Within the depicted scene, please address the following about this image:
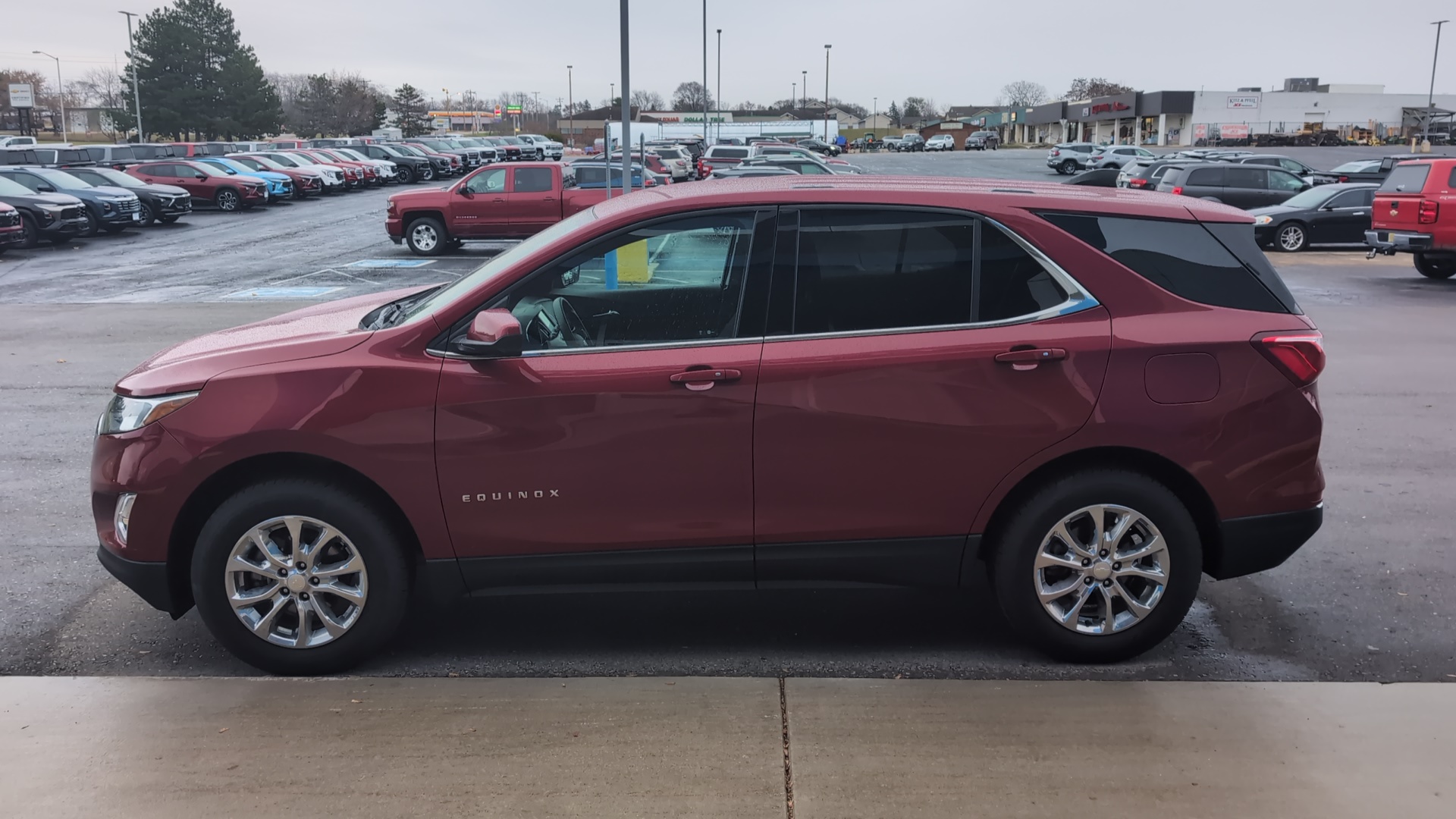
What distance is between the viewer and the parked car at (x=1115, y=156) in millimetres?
48678

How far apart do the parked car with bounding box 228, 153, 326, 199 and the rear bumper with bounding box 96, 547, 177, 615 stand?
115 ft

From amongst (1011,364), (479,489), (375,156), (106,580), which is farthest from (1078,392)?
(375,156)

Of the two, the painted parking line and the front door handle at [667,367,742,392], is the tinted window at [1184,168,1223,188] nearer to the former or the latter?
the painted parking line

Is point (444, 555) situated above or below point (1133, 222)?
below

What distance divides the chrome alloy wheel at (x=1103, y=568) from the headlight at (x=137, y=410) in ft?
10.1

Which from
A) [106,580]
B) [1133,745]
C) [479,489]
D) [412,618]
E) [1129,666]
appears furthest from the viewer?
[106,580]

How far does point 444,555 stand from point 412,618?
0.84 meters

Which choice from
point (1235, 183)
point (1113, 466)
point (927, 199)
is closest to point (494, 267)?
point (927, 199)

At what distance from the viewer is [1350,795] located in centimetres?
319

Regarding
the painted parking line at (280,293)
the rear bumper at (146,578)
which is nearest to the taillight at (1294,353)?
the rear bumper at (146,578)

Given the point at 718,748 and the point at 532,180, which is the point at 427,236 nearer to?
the point at 532,180

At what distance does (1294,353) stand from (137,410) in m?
4.13

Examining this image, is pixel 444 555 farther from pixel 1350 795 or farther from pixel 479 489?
pixel 1350 795

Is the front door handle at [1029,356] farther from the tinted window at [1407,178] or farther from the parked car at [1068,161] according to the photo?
the parked car at [1068,161]
